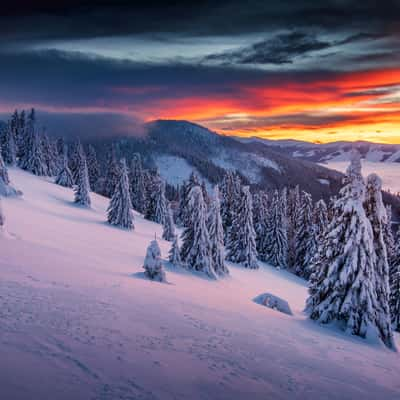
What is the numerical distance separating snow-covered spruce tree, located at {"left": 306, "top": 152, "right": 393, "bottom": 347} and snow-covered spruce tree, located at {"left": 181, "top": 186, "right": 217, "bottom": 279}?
→ 449 inches

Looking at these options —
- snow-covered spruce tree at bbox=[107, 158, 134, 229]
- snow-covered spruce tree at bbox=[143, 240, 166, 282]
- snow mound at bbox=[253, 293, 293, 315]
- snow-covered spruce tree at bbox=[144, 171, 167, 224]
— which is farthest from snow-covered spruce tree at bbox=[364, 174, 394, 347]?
snow-covered spruce tree at bbox=[144, 171, 167, 224]

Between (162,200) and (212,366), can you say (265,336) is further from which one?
(162,200)

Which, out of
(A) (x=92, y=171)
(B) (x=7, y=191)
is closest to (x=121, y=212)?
(B) (x=7, y=191)

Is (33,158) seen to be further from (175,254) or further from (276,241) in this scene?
(175,254)

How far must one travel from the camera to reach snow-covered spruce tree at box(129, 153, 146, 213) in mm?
78938

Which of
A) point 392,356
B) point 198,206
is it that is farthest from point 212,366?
point 198,206

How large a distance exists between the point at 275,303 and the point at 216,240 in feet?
35.2

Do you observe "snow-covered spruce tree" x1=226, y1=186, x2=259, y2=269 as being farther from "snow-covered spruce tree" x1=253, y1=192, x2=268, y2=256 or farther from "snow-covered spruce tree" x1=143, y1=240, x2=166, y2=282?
"snow-covered spruce tree" x1=143, y1=240, x2=166, y2=282

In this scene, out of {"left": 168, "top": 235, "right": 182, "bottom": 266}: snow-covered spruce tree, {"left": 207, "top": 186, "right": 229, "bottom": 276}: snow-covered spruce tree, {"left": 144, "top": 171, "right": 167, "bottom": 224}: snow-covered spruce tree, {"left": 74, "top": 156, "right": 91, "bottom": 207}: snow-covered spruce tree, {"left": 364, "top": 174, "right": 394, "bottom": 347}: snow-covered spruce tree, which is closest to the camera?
{"left": 364, "top": 174, "right": 394, "bottom": 347}: snow-covered spruce tree

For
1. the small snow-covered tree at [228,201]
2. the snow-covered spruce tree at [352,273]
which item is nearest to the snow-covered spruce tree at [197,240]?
the snow-covered spruce tree at [352,273]

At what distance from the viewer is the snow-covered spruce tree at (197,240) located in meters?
29.2

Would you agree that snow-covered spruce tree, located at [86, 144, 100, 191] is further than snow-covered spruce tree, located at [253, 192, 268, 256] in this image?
Yes

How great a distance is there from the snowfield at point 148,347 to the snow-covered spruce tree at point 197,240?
10369mm

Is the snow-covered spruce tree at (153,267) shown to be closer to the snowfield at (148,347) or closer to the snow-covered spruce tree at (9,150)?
the snowfield at (148,347)
